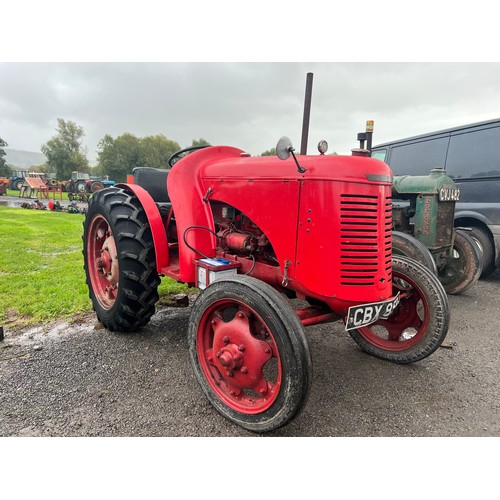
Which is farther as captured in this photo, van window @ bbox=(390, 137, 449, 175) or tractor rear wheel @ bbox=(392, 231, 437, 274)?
van window @ bbox=(390, 137, 449, 175)

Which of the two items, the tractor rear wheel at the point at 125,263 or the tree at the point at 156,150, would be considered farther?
the tree at the point at 156,150

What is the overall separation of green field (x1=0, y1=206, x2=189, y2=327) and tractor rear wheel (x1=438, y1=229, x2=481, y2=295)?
12.3ft

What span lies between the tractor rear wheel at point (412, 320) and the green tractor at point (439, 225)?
1.92 metres

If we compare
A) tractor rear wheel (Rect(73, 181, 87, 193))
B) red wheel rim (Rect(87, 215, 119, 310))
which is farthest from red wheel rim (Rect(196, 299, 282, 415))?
tractor rear wheel (Rect(73, 181, 87, 193))

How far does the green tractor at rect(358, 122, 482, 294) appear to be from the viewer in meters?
4.77

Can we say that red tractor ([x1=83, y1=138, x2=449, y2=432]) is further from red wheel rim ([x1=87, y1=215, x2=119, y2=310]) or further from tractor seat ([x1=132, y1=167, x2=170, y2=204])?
tractor seat ([x1=132, y1=167, x2=170, y2=204])

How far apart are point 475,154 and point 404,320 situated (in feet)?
12.9

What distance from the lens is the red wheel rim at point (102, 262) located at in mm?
3275

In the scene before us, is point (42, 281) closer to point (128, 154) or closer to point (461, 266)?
point (461, 266)

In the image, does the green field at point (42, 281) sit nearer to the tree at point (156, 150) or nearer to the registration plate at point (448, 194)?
the registration plate at point (448, 194)

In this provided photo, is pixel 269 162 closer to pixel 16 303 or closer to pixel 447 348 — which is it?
pixel 447 348

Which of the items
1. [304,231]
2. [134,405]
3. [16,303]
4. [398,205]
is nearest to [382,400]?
[304,231]

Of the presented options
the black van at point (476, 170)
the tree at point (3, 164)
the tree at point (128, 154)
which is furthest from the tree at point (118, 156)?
the black van at point (476, 170)

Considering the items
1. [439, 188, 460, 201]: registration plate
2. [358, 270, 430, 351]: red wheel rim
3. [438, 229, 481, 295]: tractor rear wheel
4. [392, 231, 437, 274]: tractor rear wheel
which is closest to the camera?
[358, 270, 430, 351]: red wheel rim
